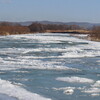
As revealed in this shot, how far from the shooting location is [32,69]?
1305cm

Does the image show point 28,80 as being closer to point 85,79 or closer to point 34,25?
point 85,79

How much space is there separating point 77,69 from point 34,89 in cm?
437

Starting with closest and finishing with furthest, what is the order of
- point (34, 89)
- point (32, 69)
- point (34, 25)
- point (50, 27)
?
point (34, 89)
point (32, 69)
point (34, 25)
point (50, 27)

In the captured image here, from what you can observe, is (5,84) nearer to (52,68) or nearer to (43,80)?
(43,80)

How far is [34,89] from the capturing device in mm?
9250

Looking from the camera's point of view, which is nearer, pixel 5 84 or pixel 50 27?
pixel 5 84

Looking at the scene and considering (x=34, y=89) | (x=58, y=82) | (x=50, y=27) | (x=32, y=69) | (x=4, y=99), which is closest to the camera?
(x=4, y=99)

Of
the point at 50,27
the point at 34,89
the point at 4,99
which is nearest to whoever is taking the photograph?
the point at 4,99

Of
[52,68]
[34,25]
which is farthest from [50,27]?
[52,68]

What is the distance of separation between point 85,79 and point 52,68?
2858 mm

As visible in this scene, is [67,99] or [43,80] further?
[43,80]

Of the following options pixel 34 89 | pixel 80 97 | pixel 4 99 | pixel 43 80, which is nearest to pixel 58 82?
pixel 43 80

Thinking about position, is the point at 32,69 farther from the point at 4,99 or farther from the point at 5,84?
the point at 4,99

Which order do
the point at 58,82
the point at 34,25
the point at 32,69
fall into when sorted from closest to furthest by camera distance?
1. the point at 58,82
2. the point at 32,69
3. the point at 34,25
